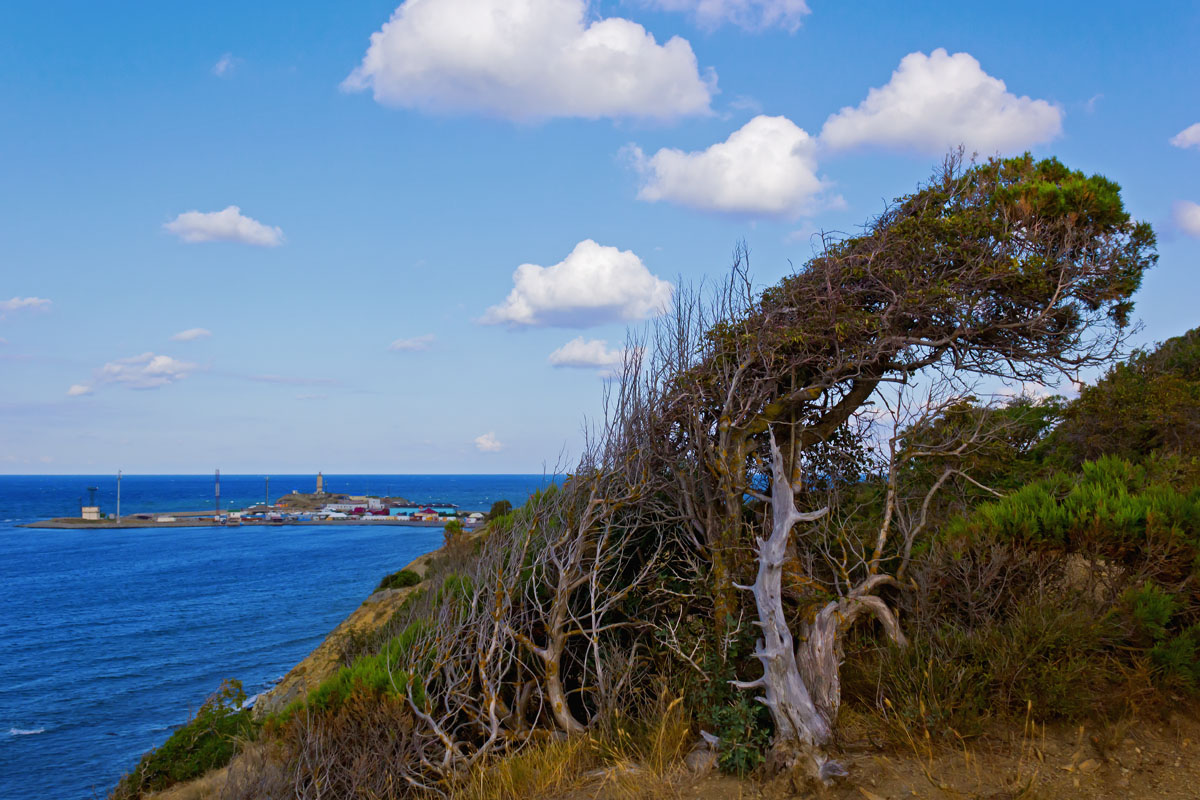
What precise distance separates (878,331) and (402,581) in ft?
64.3

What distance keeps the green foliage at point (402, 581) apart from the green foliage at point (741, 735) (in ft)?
62.0

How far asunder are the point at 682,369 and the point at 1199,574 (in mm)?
5344

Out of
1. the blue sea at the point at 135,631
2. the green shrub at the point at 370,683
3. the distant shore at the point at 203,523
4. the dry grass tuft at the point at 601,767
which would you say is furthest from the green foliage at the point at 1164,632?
the distant shore at the point at 203,523

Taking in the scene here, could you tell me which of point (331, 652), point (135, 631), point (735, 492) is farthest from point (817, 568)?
A: point (135, 631)

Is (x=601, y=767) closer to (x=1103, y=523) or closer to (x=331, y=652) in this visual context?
(x=1103, y=523)

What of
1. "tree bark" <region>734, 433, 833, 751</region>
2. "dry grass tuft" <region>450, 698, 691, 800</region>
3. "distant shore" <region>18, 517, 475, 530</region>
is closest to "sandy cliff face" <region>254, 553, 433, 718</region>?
"dry grass tuft" <region>450, 698, 691, 800</region>

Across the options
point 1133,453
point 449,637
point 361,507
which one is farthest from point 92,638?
point 361,507

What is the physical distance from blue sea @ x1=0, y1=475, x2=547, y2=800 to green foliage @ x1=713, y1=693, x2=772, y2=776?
3787mm

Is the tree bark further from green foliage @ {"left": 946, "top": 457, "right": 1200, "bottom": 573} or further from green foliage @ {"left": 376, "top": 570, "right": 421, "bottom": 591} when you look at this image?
green foliage @ {"left": 376, "top": 570, "right": 421, "bottom": 591}

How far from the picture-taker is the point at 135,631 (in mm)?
40844

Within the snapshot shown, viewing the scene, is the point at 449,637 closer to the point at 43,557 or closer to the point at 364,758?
the point at 364,758

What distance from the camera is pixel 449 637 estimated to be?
833 centimetres

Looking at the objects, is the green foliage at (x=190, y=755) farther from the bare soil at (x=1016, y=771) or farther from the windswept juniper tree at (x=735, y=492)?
the bare soil at (x=1016, y=771)

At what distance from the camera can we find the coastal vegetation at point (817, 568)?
256 inches
